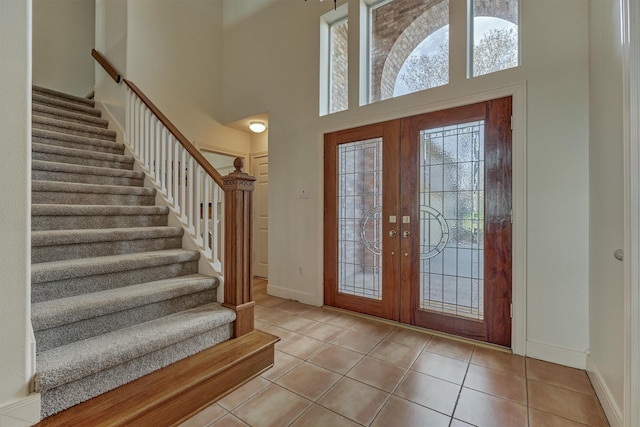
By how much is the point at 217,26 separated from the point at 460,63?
12.5 feet

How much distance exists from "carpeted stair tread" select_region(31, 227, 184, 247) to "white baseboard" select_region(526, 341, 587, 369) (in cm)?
304


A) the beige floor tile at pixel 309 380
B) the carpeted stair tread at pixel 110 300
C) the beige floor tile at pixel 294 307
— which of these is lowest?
the beige floor tile at pixel 309 380

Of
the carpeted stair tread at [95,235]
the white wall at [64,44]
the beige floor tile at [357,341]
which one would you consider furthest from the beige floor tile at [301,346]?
the white wall at [64,44]

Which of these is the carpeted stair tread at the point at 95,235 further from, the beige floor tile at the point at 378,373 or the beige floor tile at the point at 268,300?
the beige floor tile at the point at 378,373

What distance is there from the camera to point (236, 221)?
2.09 m

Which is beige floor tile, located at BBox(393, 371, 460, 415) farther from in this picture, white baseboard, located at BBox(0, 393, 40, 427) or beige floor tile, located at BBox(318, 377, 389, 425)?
white baseboard, located at BBox(0, 393, 40, 427)

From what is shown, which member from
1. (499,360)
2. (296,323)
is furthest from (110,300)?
(499,360)

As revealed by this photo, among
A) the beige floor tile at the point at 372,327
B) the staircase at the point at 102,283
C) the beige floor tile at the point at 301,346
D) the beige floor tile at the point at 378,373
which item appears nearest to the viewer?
the staircase at the point at 102,283

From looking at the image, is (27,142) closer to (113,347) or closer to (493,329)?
(113,347)

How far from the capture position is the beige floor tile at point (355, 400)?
162 centimetres

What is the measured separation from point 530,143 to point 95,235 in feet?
10.9

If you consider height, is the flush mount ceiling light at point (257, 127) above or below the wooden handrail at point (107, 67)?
below

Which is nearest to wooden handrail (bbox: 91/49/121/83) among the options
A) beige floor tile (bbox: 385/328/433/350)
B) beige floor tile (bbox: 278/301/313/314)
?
beige floor tile (bbox: 278/301/313/314)

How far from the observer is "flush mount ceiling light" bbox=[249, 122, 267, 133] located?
4.42 metres
